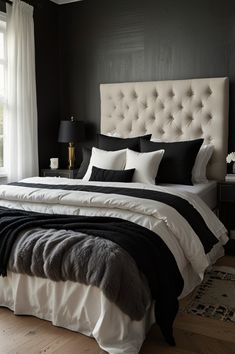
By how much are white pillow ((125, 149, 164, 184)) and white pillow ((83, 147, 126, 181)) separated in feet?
0.39

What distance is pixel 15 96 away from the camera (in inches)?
175

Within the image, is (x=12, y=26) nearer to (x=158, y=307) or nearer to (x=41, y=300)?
(x=41, y=300)

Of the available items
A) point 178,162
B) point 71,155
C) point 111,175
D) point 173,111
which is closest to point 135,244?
point 111,175

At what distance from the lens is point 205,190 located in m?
3.66

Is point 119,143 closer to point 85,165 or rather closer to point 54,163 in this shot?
point 85,165

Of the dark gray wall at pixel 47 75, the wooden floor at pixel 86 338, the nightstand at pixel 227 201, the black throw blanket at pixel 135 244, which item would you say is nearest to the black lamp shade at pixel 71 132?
the dark gray wall at pixel 47 75

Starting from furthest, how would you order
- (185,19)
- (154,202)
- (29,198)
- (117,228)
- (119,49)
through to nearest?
(119,49)
(185,19)
(29,198)
(154,202)
(117,228)

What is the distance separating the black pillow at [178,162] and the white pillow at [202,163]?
13 cm

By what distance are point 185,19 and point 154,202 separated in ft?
8.56

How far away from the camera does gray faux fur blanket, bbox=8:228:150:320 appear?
2051 millimetres

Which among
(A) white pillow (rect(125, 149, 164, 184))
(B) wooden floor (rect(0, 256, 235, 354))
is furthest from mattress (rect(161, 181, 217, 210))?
(B) wooden floor (rect(0, 256, 235, 354))

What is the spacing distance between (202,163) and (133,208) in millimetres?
1637

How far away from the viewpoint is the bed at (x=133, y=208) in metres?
2.11

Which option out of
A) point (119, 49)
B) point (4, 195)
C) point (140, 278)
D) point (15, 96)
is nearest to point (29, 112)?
point (15, 96)
